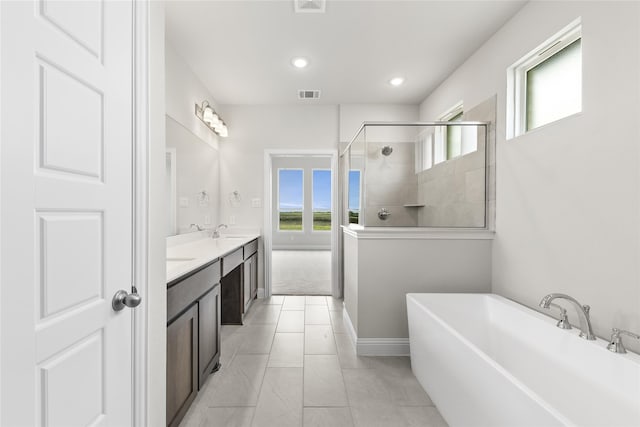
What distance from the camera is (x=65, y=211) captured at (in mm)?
829

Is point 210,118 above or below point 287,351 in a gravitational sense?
above

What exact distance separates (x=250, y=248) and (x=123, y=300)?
2642 mm

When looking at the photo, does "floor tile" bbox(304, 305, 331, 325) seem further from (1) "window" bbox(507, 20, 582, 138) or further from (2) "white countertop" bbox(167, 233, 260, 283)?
(1) "window" bbox(507, 20, 582, 138)

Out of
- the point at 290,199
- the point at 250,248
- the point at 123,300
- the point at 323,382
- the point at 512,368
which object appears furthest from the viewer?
the point at 290,199

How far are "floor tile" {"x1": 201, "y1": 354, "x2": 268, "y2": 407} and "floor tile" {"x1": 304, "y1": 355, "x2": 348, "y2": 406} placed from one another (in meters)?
0.33

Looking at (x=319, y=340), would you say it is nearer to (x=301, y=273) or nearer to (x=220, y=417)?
(x=220, y=417)

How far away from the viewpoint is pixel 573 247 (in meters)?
1.78

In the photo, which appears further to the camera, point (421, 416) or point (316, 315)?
point (316, 315)

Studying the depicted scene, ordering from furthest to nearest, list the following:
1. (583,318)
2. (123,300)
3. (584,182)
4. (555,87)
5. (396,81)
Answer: (396,81) < (555,87) < (584,182) < (583,318) < (123,300)

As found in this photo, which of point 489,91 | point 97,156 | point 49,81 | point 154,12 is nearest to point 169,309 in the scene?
point 97,156

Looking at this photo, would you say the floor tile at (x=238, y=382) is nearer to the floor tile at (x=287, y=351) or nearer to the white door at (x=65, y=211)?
the floor tile at (x=287, y=351)

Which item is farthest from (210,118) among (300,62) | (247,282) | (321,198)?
(321,198)

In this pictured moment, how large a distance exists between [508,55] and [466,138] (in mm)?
671

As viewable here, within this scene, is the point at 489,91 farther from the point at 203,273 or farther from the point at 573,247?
the point at 203,273
